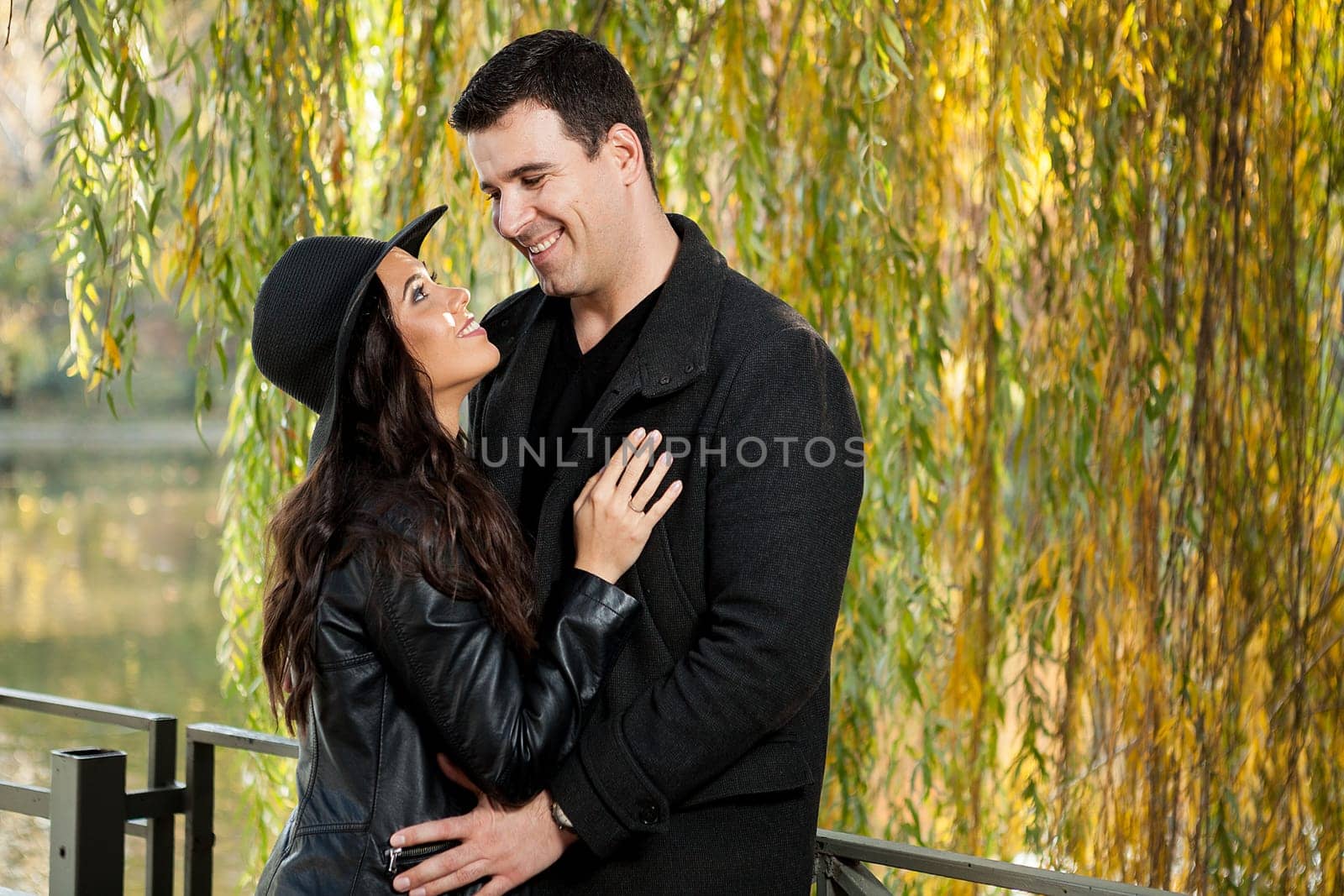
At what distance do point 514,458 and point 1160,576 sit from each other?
1389 millimetres

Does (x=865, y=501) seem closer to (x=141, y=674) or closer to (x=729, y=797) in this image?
(x=729, y=797)

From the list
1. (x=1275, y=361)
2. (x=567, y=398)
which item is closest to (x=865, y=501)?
Result: (x=1275, y=361)

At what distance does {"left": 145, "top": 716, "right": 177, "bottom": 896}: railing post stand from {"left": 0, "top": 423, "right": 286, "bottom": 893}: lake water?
2.44 feet

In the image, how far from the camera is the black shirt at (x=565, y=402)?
5.29ft

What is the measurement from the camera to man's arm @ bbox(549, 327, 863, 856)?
4.46 ft

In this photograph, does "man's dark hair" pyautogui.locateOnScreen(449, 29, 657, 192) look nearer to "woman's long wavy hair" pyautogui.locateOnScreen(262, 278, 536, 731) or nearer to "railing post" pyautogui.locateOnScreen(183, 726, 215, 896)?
"woman's long wavy hair" pyautogui.locateOnScreen(262, 278, 536, 731)

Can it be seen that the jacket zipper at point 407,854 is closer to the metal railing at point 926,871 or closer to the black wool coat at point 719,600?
the black wool coat at point 719,600

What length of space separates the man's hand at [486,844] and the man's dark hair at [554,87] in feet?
2.22

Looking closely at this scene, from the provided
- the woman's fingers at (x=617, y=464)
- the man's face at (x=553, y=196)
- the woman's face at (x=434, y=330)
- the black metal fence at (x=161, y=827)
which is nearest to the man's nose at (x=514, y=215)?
the man's face at (x=553, y=196)

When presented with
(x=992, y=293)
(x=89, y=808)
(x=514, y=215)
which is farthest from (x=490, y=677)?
(x=992, y=293)

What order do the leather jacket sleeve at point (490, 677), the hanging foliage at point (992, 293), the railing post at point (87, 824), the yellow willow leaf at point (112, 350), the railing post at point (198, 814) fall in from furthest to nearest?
1. the yellow willow leaf at point (112, 350)
2. the hanging foliage at point (992, 293)
3. the railing post at point (198, 814)
4. the railing post at point (87, 824)
5. the leather jacket sleeve at point (490, 677)

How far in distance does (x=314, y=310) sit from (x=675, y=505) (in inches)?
17.0

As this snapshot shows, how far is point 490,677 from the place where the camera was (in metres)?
1.34

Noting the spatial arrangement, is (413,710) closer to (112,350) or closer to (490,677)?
(490,677)
